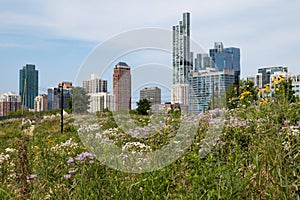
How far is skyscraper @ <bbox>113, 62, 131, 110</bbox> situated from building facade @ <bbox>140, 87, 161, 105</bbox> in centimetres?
17

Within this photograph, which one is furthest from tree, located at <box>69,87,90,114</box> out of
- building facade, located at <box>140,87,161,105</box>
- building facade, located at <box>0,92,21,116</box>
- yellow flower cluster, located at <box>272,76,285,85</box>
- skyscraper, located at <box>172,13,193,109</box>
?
building facade, located at <box>0,92,21,116</box>

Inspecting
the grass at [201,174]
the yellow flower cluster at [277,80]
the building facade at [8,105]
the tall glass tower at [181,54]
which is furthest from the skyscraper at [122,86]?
the building facade at [8,105]

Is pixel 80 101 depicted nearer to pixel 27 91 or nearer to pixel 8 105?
pixel 27 91

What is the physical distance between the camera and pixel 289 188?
8.73 feet

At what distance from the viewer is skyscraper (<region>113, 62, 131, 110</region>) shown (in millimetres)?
4353

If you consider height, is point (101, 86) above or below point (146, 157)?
above

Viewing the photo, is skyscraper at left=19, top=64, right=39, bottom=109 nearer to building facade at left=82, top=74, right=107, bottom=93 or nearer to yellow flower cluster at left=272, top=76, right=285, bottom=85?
yellow flower cluster at left=272, top=76, right=285, bottom=85

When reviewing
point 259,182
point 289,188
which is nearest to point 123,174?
point 259,182

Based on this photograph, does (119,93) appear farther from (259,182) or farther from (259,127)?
(259,182)

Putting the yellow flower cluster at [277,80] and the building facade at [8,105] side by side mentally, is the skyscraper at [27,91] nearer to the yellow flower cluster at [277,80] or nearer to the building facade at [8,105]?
the building facade at [8,105]

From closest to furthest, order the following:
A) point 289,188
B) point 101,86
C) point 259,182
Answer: point 289,188 < point 259,182 < point 101,86

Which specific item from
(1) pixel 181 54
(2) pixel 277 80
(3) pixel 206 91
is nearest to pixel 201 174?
(1) pixel 181 54

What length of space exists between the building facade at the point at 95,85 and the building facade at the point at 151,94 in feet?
1.43

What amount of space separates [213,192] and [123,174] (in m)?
1.23
